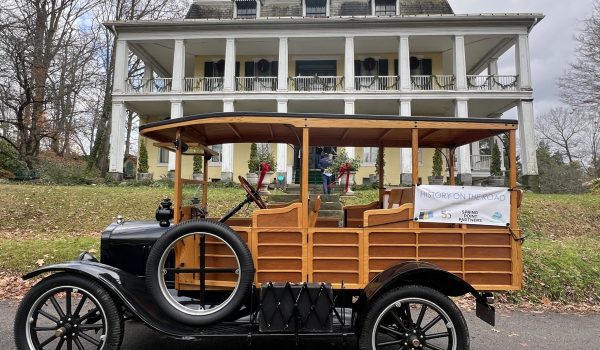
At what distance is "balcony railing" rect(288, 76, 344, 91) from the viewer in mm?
20141

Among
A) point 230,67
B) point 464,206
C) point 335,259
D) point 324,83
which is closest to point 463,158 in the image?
point 324,83

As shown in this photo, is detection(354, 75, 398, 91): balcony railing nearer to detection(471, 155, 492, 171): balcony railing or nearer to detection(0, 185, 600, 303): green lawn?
detection(471, 155, 492, 171): balcony railing

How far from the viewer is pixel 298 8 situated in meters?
22.9

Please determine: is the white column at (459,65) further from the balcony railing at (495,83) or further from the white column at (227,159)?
the white column at (227,159)

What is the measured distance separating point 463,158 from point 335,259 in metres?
16.0

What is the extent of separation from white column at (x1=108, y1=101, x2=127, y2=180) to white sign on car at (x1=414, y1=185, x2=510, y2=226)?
1765cm

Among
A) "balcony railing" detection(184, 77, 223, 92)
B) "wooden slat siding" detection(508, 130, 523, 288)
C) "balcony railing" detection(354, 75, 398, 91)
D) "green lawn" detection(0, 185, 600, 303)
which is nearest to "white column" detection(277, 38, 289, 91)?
"balcony railing" detection(184, 77, 223, 92)

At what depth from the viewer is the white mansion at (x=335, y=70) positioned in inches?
732

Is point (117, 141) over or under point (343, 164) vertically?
over

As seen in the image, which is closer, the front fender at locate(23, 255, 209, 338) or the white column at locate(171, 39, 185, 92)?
the front fender at locate(23, 255, 209, 338)

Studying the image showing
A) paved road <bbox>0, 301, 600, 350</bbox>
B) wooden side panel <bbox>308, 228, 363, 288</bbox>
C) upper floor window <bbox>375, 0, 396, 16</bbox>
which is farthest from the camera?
upper floor window <bbox>375, 0, 396, 16</bbox>

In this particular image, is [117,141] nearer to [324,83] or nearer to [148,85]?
[148,85]

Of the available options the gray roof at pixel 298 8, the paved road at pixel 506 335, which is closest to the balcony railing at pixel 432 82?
the gray roof at pixel 298 8

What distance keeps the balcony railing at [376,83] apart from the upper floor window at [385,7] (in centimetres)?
404
